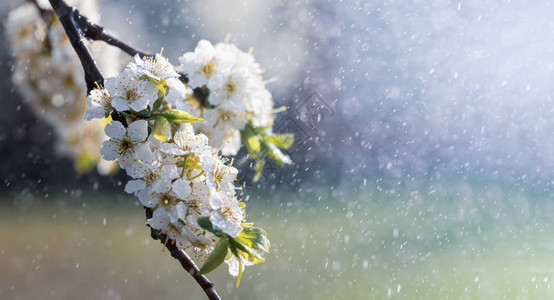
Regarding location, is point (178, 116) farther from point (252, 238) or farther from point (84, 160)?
point (84, 160)

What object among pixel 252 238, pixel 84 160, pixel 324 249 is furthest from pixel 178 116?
pixel 324 249

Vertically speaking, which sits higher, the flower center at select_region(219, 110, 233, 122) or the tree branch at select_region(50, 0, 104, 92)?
the tree branch at select_region(50, 0, 104, 92)

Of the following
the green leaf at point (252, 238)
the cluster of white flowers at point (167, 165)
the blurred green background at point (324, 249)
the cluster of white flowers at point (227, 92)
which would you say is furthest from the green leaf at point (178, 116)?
the blurred green background at point (324, 249)

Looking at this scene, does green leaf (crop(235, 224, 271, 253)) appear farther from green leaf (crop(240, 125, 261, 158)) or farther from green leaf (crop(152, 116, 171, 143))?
green leaf (crop(240, 125, 261, 158))

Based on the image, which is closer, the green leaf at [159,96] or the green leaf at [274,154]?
the green leaf at [159,96]

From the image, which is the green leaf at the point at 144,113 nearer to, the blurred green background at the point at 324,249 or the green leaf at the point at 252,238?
the green leaf at the point at 252,238

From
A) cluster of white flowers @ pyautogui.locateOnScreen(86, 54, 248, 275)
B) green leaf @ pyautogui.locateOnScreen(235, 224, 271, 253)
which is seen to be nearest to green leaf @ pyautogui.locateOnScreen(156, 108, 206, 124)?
cluster of white flowers @ pyautogui.locateOnScreen(86, 54, 248, 275)

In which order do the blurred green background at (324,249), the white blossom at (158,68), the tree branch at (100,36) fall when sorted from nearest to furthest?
the white blossom at (158,68) < the tree branch at (100,36) < the blurred green background at (324,249)
